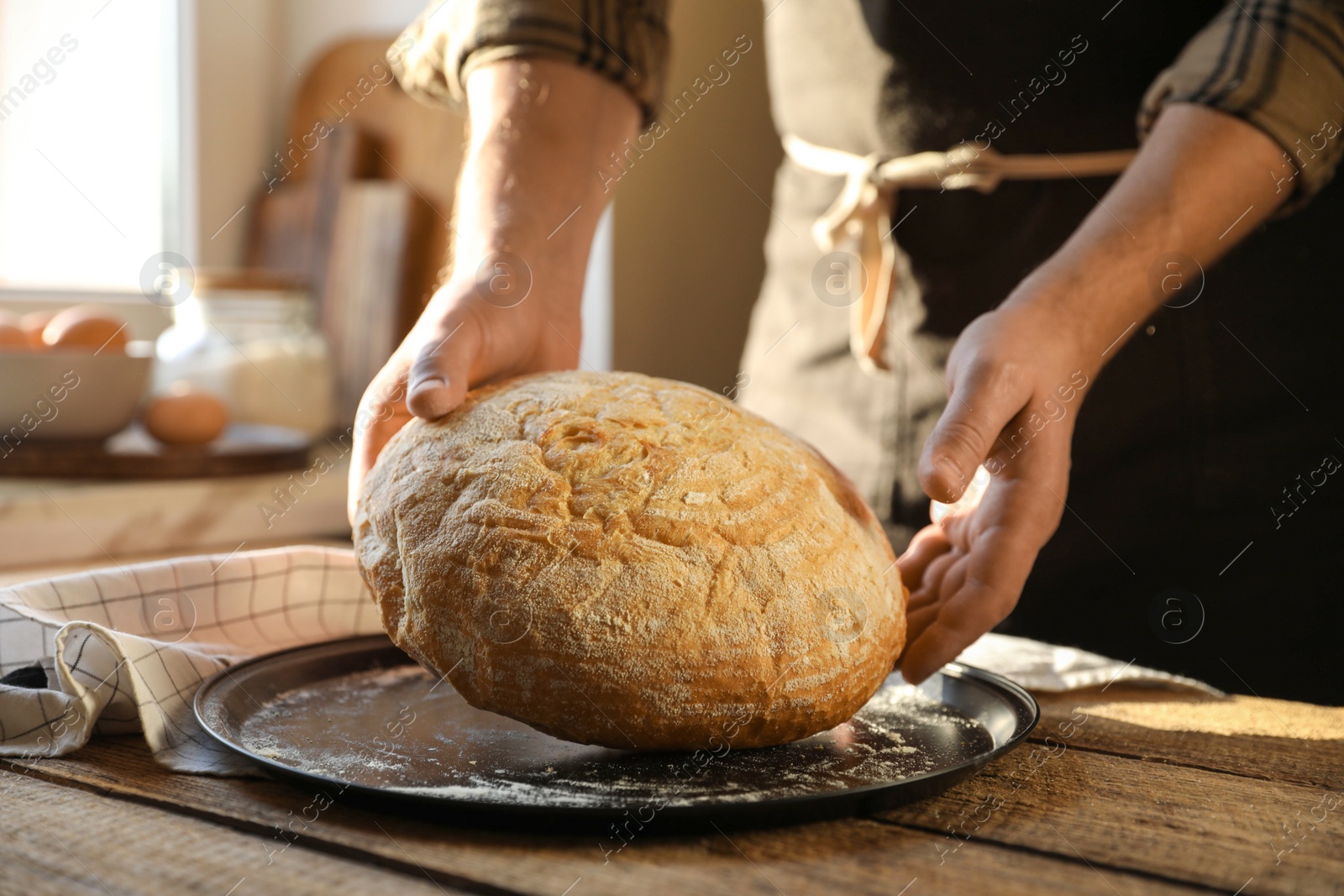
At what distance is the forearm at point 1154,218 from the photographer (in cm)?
104

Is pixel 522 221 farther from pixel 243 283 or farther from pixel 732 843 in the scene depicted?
pixel 243 283

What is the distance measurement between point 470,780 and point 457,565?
142 mm

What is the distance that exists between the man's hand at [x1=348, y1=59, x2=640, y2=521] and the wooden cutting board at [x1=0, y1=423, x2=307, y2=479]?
91cm

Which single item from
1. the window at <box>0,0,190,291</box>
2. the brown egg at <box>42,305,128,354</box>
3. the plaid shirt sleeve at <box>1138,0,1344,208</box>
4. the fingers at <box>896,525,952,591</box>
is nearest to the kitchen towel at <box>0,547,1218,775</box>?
the fingers at <box>896,525,952,591</box>

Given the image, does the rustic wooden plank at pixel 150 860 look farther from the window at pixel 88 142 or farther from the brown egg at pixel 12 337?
the window at pixel 88 142

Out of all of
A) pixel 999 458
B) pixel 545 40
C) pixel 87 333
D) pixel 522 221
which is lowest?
pixel 999 458

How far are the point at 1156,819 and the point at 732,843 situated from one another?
272mm

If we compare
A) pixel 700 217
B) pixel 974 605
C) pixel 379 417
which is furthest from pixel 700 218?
pixel 974 605

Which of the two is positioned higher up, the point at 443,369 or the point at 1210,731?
the point at 443,369

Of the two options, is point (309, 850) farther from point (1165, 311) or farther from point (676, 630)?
point (1165, 311)

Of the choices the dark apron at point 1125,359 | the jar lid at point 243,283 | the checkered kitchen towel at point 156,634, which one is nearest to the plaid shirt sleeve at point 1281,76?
the dark apron at point 1125,359

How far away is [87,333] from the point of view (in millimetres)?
1921

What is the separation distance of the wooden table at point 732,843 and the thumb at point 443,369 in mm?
299

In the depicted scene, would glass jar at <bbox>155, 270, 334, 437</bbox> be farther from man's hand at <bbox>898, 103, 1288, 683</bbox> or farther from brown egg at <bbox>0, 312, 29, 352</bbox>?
man's hand at <bbox>898, 103, 1288, 683</bbox>
